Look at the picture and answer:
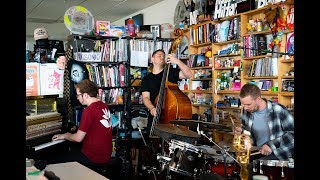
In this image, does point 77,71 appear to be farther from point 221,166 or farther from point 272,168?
point 272,168

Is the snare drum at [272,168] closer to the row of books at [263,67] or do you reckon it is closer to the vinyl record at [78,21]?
the row of books at [263,67]

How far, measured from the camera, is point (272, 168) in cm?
234

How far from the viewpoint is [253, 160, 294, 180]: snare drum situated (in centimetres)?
230

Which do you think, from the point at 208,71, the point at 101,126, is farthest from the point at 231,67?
the point at 101,126

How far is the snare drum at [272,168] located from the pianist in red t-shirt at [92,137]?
147 cm

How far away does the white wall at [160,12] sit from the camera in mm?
6789

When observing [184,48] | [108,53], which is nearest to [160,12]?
[184,48]

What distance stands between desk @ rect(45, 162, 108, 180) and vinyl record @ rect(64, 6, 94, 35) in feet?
8.94

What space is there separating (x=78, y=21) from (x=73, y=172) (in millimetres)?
2995

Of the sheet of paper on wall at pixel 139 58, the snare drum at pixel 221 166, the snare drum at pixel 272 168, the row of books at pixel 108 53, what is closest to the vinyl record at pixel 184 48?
the sheet of paper on wall at pixel 139 58

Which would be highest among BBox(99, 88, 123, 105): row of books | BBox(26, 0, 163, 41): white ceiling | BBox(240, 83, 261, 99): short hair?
BBox(26, 0, 163, 41): white ceiling

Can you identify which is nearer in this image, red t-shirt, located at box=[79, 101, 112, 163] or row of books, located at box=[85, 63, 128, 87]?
red t-shirt, located at box=[79, 101, 112, 163]

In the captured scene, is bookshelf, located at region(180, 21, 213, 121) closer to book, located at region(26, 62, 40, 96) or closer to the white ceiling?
the white ceiling

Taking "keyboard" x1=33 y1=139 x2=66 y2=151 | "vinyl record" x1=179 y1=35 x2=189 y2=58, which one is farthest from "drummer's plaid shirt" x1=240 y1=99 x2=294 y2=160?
"vinyl record" x1=179 y1=35 x2=189 y2=58
